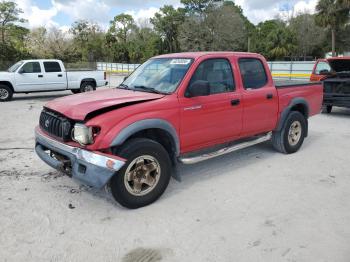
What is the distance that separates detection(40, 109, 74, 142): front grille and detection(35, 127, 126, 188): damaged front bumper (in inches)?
4.2

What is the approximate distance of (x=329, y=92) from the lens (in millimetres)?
10430

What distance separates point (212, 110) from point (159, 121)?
0.92 meters

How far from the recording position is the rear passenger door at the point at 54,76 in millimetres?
15648

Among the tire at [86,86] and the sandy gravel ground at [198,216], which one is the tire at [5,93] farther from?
the sandy gravel ground at [198,216]

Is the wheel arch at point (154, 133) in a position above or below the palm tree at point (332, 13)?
below

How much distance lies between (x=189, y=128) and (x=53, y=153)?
5.81 ft

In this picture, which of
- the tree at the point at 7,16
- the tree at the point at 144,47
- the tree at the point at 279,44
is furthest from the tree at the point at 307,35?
the tree at the point at 7,16

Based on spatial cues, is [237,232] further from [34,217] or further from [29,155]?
[29,155]

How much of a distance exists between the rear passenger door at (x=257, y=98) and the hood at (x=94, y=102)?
5.15 ft

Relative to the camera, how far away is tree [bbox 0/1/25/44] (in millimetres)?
46438

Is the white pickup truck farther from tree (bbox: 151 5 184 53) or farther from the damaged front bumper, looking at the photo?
tree (bbox: 151 5 184 53)

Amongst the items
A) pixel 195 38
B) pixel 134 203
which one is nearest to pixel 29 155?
pixel 134 203

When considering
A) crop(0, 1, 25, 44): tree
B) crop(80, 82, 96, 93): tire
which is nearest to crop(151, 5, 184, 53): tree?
crop(0, 1, 25, 44): tree

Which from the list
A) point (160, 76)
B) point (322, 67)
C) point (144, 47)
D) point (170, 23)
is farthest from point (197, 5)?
point (160, 76)
